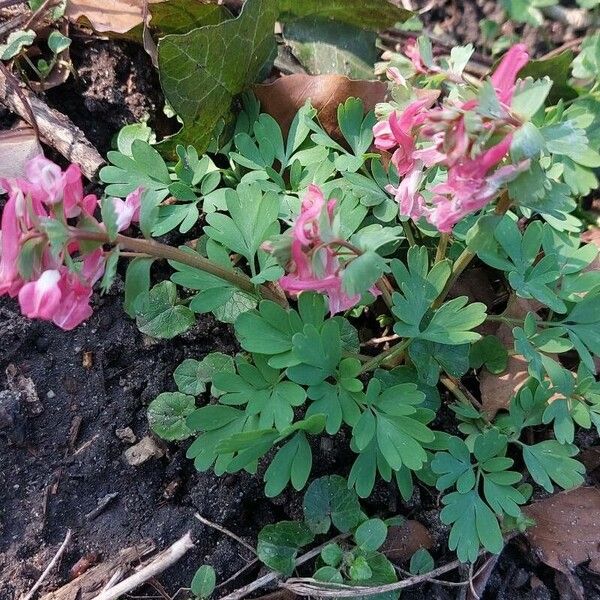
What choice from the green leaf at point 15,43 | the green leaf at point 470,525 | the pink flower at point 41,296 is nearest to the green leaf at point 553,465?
the green leaf at point 470,525

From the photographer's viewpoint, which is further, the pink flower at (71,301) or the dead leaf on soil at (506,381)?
the dead leaf on soil at (506,381)

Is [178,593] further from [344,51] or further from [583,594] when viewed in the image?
[344,51]

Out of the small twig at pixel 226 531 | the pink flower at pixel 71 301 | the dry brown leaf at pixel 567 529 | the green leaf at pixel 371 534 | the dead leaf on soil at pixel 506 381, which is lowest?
the dry brown leaf at pixel 567 529

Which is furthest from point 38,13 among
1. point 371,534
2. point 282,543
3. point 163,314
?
point 371,534

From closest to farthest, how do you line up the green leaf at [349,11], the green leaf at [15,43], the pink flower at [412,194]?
the pink flower at [412,194], the green leaf at [15,43], the green leaf at [349,11]

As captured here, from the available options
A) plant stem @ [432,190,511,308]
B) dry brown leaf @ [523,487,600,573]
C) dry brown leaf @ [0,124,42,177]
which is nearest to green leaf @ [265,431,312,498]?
plant stem @ [432,190,511,308]

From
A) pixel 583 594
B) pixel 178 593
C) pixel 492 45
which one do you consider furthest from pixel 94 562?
pixel 492 45

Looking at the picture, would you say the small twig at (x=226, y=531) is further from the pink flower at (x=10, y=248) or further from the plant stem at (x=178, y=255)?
the pink flower at (x=10, y=248)
